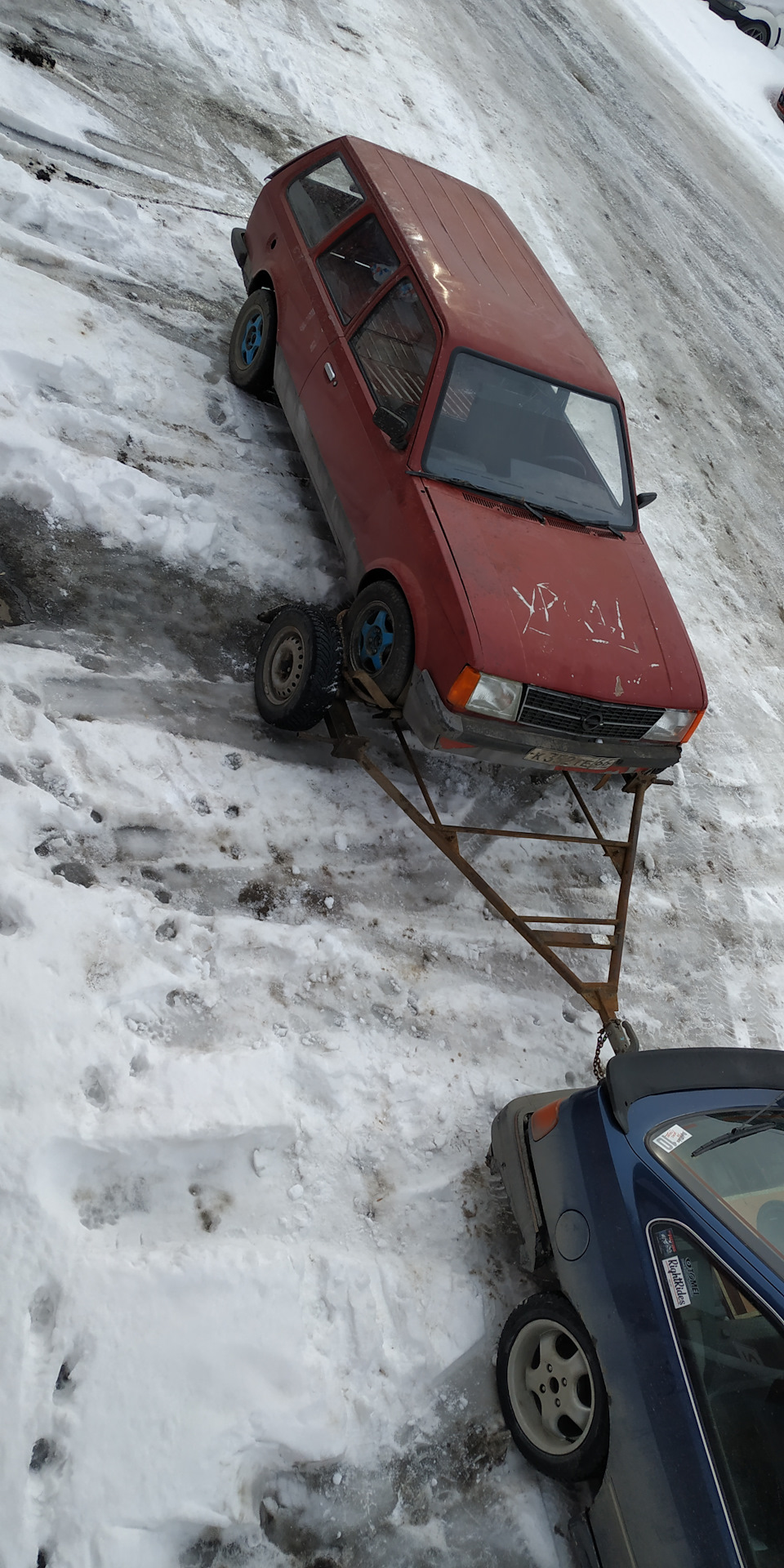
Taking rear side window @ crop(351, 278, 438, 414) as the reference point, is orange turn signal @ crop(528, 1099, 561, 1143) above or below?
below

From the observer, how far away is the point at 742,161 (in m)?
13.1

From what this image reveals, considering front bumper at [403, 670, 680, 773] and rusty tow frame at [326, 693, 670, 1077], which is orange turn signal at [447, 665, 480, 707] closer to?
front bumper at [403, 670, 680, 773]

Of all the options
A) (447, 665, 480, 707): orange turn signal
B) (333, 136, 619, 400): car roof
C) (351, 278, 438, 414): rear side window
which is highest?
(333, 136, 619, 400): car roof

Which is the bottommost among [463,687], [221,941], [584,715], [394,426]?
[221,941]

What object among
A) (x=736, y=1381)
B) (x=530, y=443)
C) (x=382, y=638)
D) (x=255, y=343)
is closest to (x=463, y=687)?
(x=382, y=638)

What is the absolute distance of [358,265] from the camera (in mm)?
5008

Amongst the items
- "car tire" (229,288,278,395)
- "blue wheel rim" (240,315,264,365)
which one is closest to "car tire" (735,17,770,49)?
"car tire" (229,288,278,395)

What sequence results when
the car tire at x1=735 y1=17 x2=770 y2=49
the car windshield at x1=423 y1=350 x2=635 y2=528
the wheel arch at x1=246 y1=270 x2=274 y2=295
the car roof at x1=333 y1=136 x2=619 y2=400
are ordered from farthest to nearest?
the car tire at x1=735 y1=17 x2=770 y2=49 < the wheel arch at x1=246 y1=270 x2=274 y2=295 < the car roof at x1=333 y1=136 x2=619 y2=400 < the car windshield at x1=423 y1=350 x2=635 y2=528

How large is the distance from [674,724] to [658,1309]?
2.49m

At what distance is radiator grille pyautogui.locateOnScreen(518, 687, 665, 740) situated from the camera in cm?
396

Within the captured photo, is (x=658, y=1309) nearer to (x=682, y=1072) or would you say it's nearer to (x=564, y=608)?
(x=682, y=1072)

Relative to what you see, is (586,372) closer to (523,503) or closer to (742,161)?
(523,503)

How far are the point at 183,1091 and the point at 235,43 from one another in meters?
9.49

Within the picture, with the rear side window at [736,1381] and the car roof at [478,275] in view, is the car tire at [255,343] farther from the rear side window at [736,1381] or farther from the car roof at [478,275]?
the rear side window at [736,1381]
